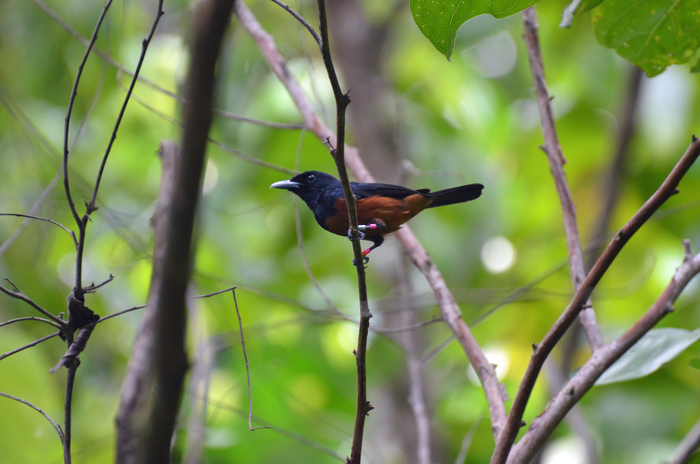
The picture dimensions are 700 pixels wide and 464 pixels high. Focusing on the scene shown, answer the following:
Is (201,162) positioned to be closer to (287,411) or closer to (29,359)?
(29,359)

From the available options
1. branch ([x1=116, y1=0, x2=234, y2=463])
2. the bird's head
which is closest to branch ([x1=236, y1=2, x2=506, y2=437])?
the bird's head

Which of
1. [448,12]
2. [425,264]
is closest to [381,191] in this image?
[425,264]

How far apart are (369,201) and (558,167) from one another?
111cm

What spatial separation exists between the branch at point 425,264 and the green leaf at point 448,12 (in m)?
0.46

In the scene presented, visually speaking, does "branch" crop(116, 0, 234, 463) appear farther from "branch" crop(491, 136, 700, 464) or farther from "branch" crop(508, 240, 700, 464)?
"branch" crop(508, 240, 700, 464)

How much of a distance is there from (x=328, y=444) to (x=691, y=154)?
3586 millimetres

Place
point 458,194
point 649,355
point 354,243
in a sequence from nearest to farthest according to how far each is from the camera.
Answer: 1. point 354,243
2. point 649,355
3. point 458,194

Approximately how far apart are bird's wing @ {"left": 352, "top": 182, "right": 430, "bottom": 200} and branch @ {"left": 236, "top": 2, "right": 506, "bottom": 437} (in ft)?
0.31

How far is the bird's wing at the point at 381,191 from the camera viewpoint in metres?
3.30

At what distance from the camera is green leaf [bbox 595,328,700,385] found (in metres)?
2.14

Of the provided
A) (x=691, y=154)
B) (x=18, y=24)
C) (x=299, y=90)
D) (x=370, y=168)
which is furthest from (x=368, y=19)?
(x=691, y=154)

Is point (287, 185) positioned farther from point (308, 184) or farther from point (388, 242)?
point (388, 242)

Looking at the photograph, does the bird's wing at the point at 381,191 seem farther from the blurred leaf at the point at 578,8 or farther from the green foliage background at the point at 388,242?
the blurred leaf at the point at 578,8

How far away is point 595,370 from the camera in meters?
1.83
